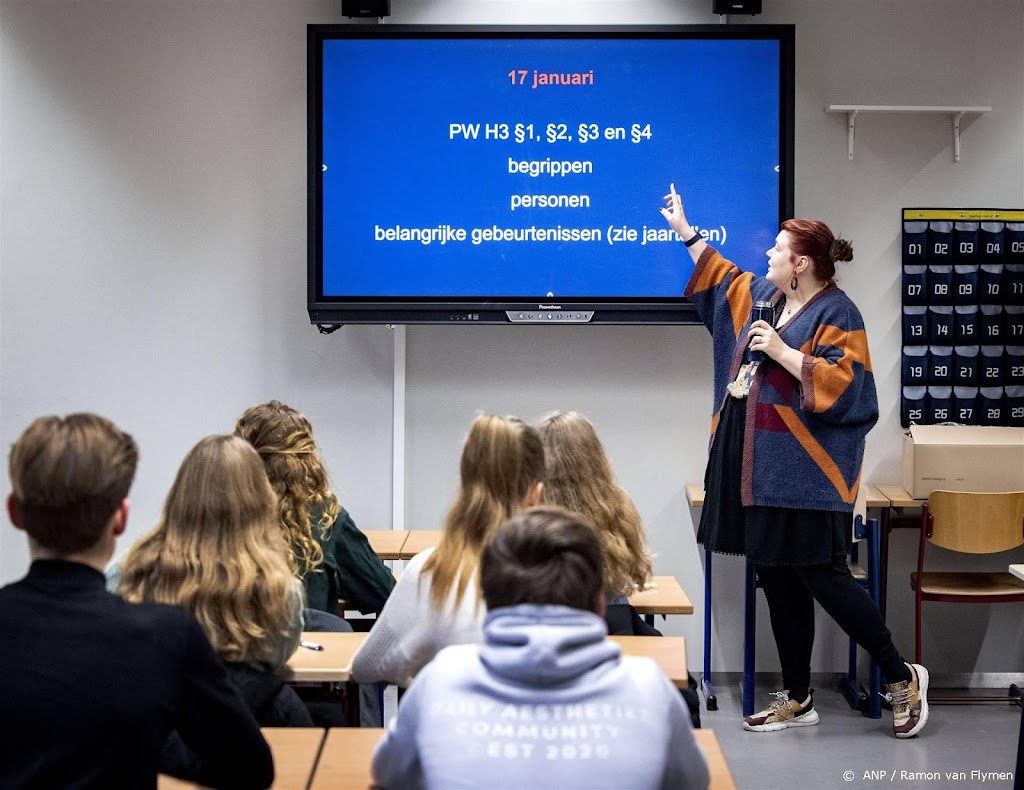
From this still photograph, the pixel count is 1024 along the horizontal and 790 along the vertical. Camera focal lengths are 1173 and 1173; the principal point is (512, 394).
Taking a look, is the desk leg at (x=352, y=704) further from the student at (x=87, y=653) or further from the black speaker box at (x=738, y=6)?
the black speaker box at (x=738, y=6)

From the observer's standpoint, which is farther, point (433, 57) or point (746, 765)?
point (433, 57)

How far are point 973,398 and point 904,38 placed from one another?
1429 millimetres

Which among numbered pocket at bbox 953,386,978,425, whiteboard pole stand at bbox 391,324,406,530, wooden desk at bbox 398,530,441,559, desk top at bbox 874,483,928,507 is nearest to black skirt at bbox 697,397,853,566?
desk top at bbox 874,483,928,507

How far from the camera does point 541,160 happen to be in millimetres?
4375

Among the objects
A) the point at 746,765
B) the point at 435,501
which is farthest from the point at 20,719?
the point at 435,501

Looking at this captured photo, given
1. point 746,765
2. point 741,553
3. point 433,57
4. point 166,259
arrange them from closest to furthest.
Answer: point 746,765, point 741,553, point 433,57, point 166,259

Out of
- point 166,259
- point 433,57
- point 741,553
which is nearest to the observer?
point 741,553

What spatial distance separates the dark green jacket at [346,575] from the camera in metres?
3.07

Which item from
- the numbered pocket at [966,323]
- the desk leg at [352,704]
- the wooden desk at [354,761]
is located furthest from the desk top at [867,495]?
the wooden desk at [354,761]

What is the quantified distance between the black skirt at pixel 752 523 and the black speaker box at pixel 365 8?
1959 mm

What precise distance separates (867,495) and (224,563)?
281cm

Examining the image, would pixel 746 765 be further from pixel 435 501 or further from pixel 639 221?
pixel 639 221

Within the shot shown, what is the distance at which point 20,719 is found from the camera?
1519mm

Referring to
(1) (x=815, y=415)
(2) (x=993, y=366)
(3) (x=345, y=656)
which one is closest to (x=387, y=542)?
(1) (x=815, y=415)
